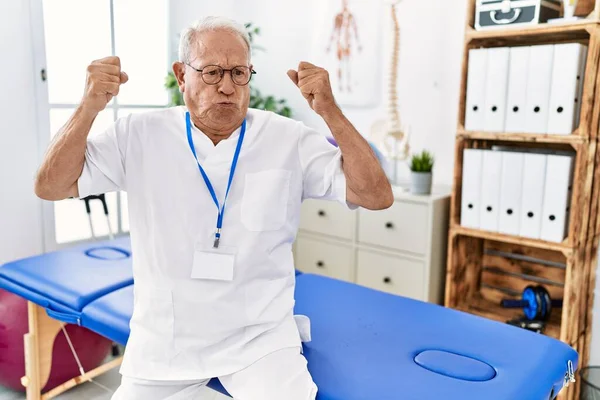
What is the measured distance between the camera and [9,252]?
2.82 meters

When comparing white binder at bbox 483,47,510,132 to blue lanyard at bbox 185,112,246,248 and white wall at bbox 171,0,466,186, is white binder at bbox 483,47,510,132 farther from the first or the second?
blue lanyard at bbox 185,112,246,248

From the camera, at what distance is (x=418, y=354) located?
1.41m

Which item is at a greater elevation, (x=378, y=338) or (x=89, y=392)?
(x=378, y=338)

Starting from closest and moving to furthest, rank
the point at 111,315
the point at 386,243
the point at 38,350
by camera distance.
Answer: the point at 111,315, the point at 38,350, the point at 386,243

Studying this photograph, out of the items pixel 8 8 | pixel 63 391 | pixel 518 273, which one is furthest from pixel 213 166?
pixel 8 8

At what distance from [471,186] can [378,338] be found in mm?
1108

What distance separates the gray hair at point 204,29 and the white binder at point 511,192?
1378mm

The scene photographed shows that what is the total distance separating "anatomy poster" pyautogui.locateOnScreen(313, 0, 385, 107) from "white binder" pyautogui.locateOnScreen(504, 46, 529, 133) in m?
0.99

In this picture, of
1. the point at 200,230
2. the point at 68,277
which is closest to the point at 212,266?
the point at 200,230

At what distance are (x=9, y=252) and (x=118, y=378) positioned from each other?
3.22ft

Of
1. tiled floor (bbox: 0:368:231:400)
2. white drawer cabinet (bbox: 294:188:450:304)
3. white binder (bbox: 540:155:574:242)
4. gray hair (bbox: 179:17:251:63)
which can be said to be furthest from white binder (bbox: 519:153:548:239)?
tiled floor (bbox: 0:368:231:400)

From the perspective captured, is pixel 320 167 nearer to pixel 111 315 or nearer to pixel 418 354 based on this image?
pixel 418 354

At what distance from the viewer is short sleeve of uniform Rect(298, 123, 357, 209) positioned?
1.33m

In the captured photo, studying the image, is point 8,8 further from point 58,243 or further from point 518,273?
point 518,273
